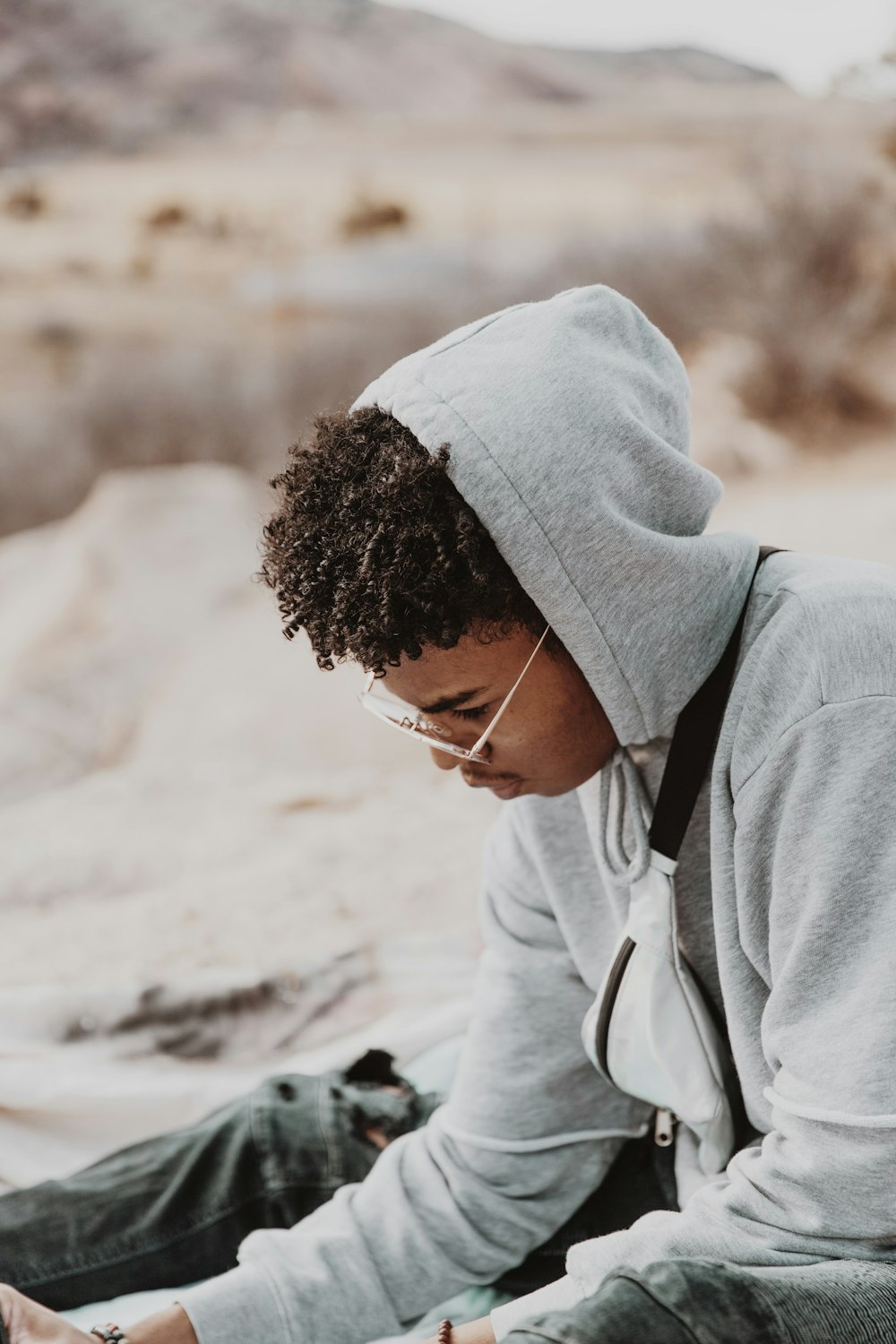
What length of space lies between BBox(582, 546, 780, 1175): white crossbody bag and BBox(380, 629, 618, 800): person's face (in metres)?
0.09

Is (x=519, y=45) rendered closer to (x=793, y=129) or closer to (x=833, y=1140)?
(x=793, y=129)

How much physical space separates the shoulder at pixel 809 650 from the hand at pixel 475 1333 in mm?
585

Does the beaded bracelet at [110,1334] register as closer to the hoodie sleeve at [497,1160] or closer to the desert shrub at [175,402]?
the hoodie sleeve at [497,1160]

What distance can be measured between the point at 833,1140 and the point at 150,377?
706 centimetres

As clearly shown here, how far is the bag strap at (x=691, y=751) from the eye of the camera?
1.23 m

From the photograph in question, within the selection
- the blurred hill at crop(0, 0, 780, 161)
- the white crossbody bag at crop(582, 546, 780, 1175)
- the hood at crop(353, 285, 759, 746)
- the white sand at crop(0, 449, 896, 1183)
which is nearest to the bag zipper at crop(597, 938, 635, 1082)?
the white crossbody bag at crop(582, 546, 780, 1175)

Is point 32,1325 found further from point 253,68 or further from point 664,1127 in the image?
point 253,68

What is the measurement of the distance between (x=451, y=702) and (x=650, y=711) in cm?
20

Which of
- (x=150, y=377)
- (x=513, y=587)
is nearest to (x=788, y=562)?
Result: (x=513, y=587)

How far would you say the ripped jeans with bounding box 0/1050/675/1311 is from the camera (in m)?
1.57

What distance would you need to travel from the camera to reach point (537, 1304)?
4.04 ft

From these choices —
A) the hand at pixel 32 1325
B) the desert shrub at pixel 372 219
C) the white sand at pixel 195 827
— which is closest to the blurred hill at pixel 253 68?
the desert shrub at pixel 372 219

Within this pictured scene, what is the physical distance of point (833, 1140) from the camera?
1.06m

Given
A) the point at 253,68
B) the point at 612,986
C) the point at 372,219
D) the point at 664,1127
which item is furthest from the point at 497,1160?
the point at 253,68
